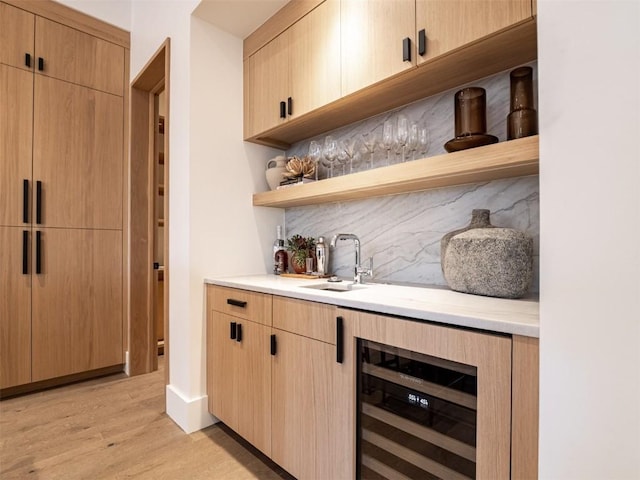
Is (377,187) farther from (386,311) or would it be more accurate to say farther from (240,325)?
(240,325)

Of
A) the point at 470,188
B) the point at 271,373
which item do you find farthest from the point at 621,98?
the point at 271,373

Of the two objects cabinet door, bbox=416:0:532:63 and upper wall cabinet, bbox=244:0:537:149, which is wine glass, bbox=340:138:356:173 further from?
cabinet door, bbox=416:0:532:63

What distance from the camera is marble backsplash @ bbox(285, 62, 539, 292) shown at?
142 cm

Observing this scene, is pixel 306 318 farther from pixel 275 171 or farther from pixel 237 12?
pixel 237 12

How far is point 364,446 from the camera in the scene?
3.95 ft

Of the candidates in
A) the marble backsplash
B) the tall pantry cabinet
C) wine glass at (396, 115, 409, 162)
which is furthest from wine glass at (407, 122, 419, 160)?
the tall pantry cabinet

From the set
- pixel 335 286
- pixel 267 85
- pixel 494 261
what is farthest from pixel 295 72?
pixel 494 261

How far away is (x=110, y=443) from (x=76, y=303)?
4.00 ft

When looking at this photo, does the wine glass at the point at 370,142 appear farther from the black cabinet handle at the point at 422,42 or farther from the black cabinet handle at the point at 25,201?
the black cabinet handle at the point at 25,201

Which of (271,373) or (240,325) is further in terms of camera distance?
(240,325)

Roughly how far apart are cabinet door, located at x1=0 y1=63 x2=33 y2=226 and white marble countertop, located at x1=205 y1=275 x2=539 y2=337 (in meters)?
2.09

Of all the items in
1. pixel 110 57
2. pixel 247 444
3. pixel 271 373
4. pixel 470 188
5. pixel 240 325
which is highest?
pixel 110 57

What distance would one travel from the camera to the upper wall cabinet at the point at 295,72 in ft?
5.61

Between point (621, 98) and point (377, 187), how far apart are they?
103 centimetres
